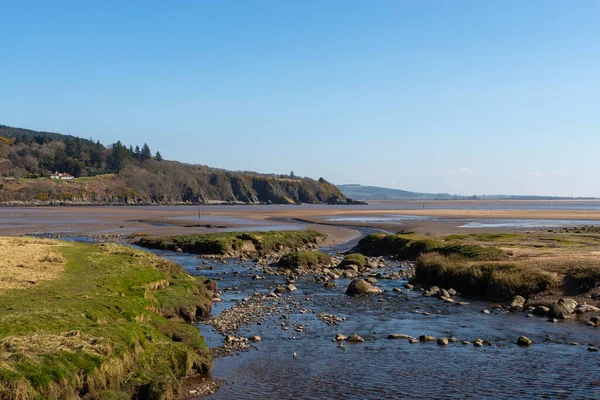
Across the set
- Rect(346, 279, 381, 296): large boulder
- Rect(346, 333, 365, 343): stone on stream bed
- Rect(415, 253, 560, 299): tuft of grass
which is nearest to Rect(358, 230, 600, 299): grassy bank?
Rect(415, 253, 560, 299): tuft of grass

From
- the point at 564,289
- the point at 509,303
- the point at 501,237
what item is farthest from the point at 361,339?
the point at 501,237

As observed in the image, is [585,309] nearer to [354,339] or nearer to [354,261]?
[354,339]

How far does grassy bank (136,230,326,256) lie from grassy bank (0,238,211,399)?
88.7 ft

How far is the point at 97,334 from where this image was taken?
1808 centimetres

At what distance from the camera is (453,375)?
767 inches

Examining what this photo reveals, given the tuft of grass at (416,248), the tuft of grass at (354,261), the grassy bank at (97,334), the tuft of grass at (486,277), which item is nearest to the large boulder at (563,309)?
the tuft of grass at (486,277)

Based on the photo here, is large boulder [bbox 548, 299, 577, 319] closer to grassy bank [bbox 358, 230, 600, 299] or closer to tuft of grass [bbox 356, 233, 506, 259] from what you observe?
grassy bank [bbox 358, 230, 600, 299]

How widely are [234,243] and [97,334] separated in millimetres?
42678

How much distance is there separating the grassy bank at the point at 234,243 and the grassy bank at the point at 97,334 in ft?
88.7

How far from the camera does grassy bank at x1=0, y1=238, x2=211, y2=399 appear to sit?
14.9 m

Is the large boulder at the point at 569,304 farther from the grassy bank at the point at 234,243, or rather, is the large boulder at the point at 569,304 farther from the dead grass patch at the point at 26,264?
the grassy bank at the point at 234,243

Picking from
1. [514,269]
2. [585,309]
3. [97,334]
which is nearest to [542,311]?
[585,309]

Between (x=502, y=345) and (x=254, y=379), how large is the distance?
1178cm

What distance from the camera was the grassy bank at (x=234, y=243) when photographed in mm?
59312
